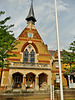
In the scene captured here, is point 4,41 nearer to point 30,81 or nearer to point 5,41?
point 5,41

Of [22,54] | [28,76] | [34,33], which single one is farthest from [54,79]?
[34,33]

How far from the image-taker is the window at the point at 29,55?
20.7 meters

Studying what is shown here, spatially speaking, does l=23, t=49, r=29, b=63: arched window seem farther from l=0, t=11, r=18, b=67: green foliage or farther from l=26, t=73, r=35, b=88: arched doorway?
l=0, t=11, r=18, b=67: green foliage

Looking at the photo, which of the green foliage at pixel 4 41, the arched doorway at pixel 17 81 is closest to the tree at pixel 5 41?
the green foliage at pixel 4 41

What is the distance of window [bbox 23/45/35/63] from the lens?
20.7m

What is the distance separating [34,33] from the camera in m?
23.4

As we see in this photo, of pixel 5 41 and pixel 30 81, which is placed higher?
pixel 5 41

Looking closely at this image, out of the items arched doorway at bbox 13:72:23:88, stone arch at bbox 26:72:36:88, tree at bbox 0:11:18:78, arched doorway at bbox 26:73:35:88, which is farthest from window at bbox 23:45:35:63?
tree at bbox 0:11:18:78

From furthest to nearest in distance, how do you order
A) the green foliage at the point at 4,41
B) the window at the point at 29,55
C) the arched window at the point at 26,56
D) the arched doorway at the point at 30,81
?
the window at the point at 29,55
the arched window at the point at 26,56
the arched doorway at the point at 30,81
the green foliage at the point at 4,41

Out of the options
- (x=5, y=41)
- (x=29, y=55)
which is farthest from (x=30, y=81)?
(x=5, y=41)

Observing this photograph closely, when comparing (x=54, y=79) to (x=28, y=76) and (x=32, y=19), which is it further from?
(x=32, y=19)

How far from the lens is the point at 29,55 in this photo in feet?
68.8

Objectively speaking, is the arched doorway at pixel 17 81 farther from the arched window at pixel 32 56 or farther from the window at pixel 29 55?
the arched window at pixel 32 56

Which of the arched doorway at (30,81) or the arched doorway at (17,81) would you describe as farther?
the arched doorway at (30,81)
